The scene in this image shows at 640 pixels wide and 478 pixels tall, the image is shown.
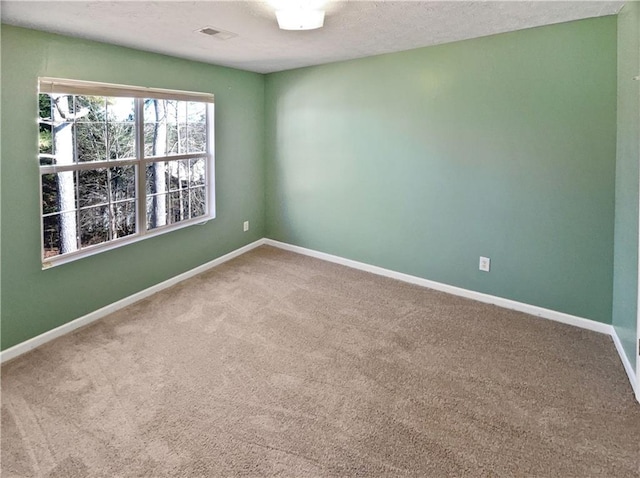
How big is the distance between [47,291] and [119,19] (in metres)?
1.88

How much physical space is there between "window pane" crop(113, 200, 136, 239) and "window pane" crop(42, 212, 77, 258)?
367mm

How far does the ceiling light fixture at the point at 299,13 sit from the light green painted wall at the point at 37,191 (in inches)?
61.3

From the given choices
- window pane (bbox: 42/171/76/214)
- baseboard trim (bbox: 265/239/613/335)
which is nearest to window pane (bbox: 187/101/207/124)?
window pane (bbox: 42/171/76/214)

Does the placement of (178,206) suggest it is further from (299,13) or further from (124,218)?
(299,13)

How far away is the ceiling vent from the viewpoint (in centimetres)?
262

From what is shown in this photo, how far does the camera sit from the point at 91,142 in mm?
2984

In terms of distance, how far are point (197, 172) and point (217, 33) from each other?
1.62 meters

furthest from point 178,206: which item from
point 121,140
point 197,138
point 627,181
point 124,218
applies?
point 627,181

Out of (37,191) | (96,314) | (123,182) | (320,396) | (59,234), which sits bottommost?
(320,396)

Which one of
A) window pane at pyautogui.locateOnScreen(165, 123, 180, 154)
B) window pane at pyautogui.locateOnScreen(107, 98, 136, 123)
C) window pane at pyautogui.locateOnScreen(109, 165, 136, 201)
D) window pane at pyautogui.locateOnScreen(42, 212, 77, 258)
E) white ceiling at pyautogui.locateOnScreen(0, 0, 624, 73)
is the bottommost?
window pane at pyautogui.locateOnScreen(42, 212, 77, 258)

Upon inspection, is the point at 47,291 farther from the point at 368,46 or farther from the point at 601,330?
the point at 601,330

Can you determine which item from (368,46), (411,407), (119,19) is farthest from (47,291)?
(368,46)

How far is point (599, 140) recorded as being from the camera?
271 cm

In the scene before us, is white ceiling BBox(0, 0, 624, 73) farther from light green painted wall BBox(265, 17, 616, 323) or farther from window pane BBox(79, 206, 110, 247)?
window pane BBox(79, 206, 110, 247)
